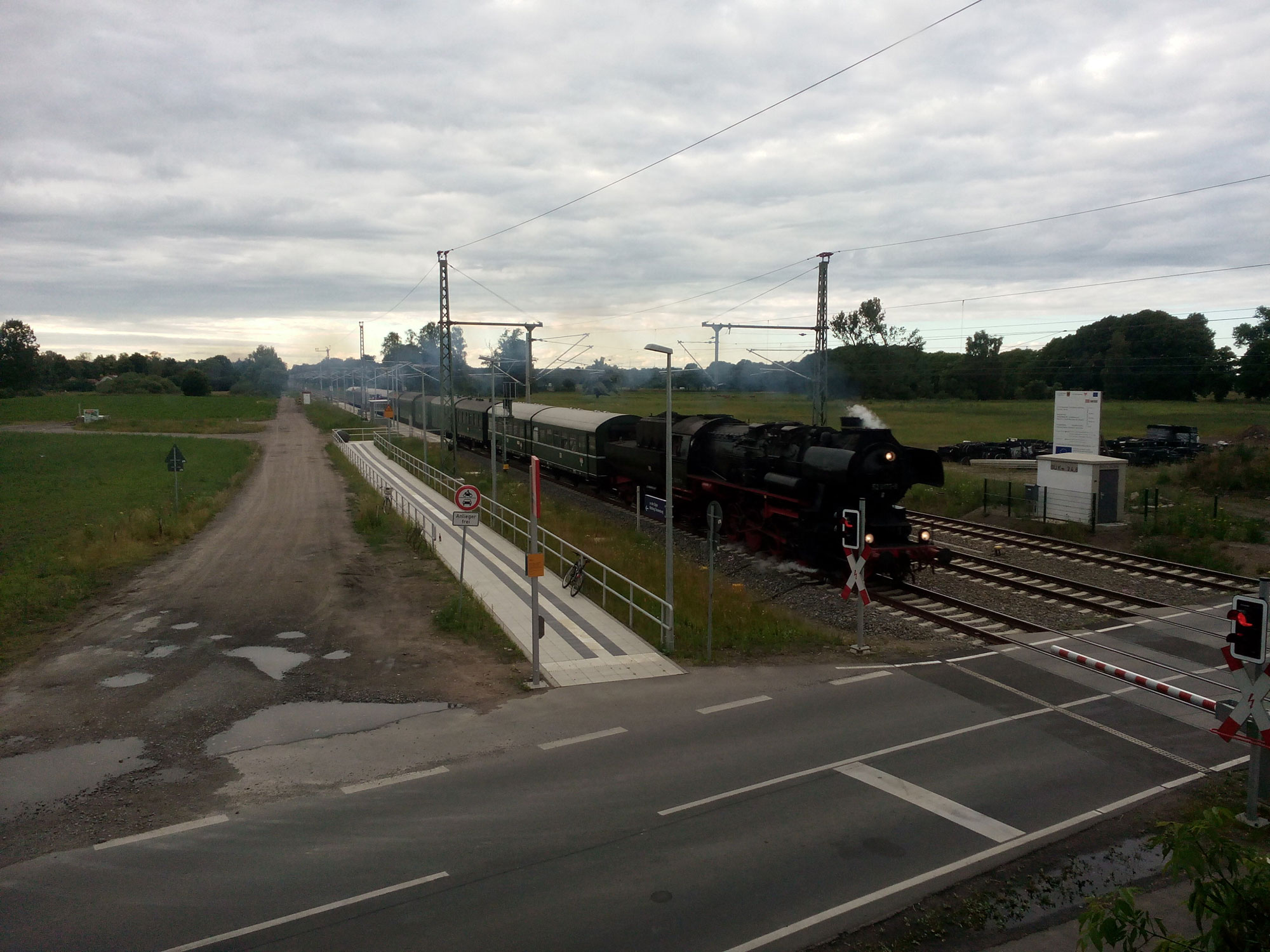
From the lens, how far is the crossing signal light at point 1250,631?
7.69 m

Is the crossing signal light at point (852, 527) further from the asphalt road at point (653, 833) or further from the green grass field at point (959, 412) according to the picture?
the green grass field at point (959, 412)

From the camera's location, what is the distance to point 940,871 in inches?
277

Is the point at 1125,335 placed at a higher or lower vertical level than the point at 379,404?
higher

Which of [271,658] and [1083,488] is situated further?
[1083,488]

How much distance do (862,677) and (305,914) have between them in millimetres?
8447

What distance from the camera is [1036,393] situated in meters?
71.8

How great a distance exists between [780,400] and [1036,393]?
2313cm

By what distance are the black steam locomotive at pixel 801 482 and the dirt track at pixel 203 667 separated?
7.23 m

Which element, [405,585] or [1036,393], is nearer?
[405,585]

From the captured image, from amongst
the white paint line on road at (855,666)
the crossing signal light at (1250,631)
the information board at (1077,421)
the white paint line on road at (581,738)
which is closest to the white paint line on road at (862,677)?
the white paint line on road at (855,666)

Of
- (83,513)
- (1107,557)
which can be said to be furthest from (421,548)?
(83,513)

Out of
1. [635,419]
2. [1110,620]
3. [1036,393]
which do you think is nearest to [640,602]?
[1110,620]

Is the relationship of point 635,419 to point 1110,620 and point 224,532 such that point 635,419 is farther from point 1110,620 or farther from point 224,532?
point 1110,620

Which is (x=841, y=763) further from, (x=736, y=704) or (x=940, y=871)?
(x=736, y=704)
